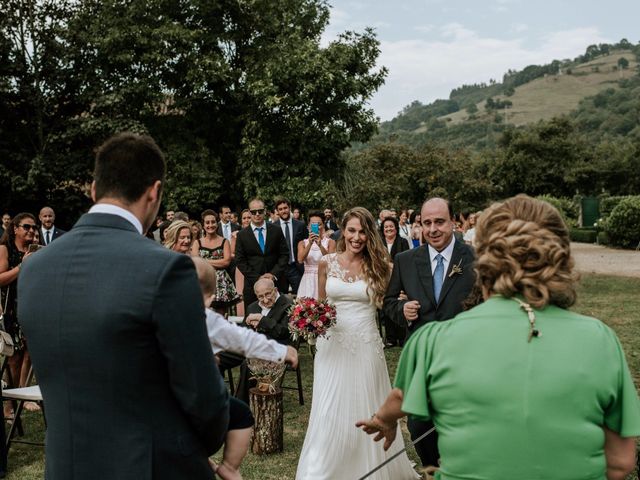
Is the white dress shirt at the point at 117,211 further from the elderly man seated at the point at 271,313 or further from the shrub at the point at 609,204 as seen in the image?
the shrub at the point at 609,204

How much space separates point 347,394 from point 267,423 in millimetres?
1033

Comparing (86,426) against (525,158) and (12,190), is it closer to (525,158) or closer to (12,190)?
(12,190)

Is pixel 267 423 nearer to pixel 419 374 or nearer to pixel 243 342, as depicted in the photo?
pixel 243 342

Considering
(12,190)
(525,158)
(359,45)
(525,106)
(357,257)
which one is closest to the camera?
(357,257)

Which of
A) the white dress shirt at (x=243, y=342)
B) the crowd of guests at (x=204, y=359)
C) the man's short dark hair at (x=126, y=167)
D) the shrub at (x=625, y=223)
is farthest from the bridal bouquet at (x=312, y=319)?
the shrub at (x=625, y=223)

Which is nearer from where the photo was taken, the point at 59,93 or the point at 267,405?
the point at 267,405

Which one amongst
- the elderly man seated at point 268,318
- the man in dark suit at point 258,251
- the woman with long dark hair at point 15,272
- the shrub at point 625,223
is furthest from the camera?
the shrub at point 625,223

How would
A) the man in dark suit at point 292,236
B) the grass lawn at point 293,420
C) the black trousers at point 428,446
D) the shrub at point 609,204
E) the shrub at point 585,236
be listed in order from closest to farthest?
the black trousers at point 428,446 → the grass lawn at point 293,420 → the man in dark suit at point 292,236 → the shrub at point 609,204 → the shrub at point 585,236

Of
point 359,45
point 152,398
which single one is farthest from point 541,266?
point 359,45

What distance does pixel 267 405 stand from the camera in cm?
Result: 638

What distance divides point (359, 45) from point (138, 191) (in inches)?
969

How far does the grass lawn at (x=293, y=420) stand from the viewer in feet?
19.5

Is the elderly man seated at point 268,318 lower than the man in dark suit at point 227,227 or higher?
lower

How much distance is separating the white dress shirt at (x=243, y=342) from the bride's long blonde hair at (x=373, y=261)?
2730 mm
